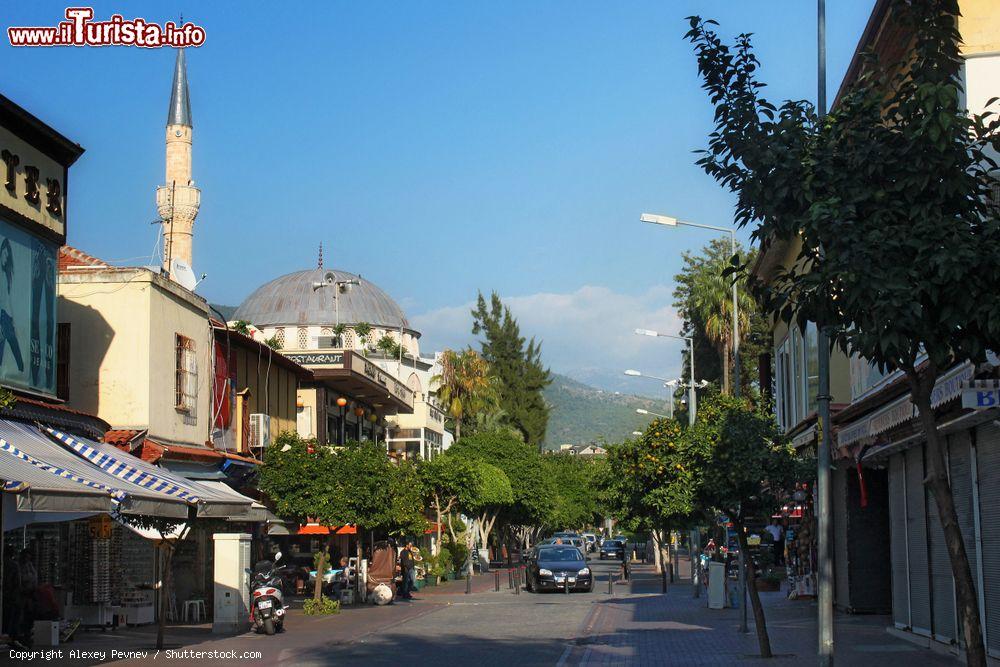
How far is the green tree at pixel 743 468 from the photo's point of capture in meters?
19.0

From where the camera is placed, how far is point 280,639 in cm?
2214

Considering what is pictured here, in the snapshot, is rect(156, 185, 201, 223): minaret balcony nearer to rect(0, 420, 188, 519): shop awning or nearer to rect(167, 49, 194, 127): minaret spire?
rect(167, 49, 194, 127): minaret spire

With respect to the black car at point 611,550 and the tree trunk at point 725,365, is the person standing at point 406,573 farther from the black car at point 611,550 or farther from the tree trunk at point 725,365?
the black car at point 611,550

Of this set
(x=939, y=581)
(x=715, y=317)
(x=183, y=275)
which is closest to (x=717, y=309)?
(x=715, y=317)

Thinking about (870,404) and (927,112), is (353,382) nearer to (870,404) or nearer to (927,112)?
(870,404)

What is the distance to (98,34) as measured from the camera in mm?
24234

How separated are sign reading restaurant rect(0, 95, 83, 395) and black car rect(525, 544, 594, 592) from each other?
2091cm

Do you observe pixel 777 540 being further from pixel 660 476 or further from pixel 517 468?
pixel 660 476

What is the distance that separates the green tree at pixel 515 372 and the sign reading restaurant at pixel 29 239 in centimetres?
7778

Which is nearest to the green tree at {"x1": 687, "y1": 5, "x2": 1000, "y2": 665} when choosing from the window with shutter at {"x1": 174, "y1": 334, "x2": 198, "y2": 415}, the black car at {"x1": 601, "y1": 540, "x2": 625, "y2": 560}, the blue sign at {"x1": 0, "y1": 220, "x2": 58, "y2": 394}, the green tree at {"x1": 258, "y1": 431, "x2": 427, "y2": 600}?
the blue sign at {"x1": 0, "y1": 220, "x2": 58, "y2": 394}

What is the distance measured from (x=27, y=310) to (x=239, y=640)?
6.89m

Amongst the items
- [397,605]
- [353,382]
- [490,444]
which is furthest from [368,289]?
[397,605]

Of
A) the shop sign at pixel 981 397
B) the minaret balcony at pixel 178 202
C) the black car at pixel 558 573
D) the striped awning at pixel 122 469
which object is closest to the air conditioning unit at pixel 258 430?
the black car at pixel 558 573

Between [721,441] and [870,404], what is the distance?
7.77ft
